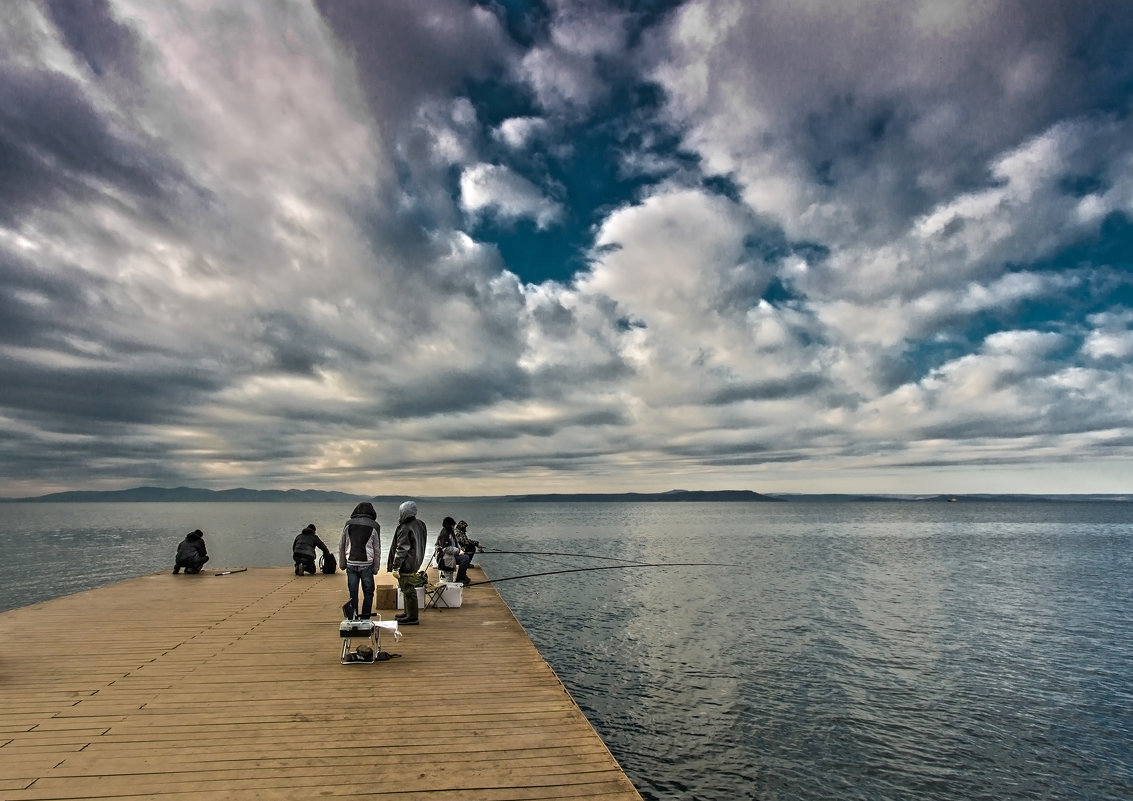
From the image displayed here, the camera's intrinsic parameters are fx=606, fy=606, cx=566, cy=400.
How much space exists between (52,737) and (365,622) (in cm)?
471

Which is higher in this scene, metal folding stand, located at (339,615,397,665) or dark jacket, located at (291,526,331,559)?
dark jacket, located at (291,526,331,559)

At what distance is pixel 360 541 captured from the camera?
1176cm

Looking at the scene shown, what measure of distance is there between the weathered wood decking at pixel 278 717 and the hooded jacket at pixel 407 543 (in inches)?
62.4

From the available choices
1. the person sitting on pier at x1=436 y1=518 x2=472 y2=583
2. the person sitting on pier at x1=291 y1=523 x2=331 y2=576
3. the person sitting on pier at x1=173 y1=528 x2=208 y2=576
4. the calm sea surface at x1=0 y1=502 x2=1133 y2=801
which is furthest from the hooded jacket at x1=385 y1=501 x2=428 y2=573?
the person sitting on pier at x1=173 y1=528 x2=208 y2=576

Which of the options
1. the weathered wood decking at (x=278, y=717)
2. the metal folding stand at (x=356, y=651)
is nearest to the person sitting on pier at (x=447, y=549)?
the weathered wood decking at (x=278, y=717)

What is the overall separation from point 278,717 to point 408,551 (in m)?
5.14

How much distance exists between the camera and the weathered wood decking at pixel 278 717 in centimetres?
636

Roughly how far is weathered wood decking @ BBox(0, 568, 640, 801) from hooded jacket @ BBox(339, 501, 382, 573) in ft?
6.15

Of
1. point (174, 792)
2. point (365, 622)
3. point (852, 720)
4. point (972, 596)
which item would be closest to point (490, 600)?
point (365, 622)

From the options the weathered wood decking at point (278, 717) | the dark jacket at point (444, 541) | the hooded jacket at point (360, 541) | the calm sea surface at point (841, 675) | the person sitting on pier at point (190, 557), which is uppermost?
the hooded jacket at point (360, 541)

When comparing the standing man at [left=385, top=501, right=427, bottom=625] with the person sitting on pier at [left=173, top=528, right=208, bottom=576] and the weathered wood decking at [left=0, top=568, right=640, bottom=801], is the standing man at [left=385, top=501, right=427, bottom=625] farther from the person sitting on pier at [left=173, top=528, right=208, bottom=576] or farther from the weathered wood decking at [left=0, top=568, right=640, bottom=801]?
the person sitting on pier at [left=173, top=528, right=208, bottom=576]

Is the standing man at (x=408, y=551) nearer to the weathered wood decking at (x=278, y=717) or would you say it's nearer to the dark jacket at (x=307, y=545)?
the weathered wood decking at (x=278, y=717)

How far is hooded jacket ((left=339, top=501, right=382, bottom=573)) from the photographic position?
11711mm

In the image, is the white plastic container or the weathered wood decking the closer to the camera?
the weathered wood decking
